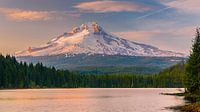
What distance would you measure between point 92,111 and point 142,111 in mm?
7831

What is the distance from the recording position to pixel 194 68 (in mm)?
118875

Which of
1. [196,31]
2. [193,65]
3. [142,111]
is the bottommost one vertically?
[142,111]

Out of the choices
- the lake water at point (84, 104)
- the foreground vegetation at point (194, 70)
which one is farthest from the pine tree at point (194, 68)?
the lake water at point (84, 104)

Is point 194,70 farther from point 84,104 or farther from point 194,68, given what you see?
point 84,104

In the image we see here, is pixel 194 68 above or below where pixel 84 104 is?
above

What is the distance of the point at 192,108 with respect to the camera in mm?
74750

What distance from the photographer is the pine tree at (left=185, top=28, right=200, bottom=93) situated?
11731 cm

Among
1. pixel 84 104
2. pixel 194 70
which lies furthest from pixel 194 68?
pixel 84 104

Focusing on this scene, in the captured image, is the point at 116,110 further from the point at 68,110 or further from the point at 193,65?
the point at 193,65

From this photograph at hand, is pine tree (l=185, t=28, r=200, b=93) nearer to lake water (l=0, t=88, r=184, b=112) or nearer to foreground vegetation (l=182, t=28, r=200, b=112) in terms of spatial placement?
foreground vegetation (l=182, t=28, r=200, b=112)

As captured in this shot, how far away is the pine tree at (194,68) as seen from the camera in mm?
117312

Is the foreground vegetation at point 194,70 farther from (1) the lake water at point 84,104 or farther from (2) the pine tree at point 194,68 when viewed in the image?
(1) the lake water at point 84,104

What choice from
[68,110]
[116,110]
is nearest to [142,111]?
[116,110]

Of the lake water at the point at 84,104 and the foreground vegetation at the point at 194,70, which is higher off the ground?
the foreground vegetation at the point at 194,70
